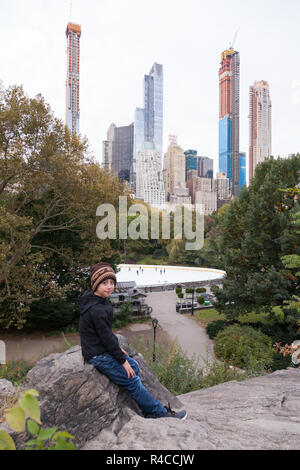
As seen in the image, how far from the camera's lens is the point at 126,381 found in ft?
9.31

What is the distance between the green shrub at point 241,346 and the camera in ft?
32.1

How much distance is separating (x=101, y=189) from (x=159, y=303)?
12.0 m

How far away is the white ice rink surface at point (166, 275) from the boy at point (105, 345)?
28.8 m

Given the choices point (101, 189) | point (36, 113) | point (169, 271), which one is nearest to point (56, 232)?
point (101, 189)

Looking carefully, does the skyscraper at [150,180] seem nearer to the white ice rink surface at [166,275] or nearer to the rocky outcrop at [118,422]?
the white ice rink surface at [166,275]

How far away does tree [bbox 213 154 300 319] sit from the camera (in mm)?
11359

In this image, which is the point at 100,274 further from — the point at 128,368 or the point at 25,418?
the point at 25,418

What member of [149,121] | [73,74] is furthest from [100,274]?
[149,121]

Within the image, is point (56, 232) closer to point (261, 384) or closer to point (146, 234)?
point (261, 384)

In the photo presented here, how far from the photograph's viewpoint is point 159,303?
72.1ft

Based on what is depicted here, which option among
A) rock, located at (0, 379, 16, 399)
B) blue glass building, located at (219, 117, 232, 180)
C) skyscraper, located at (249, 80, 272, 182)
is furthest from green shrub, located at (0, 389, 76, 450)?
blue glass building, located at (219, 117, 232, 180)

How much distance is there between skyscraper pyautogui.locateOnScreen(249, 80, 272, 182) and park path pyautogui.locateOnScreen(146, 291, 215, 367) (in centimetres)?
13832

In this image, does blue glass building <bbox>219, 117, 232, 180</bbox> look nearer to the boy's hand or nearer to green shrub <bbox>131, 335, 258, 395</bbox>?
green shrub <bbox>131, 335, 258, 395</bbox>

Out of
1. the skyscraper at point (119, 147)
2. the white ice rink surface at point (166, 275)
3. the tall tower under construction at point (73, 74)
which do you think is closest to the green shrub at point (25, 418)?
the white ice rink surface at point (166, 275)
